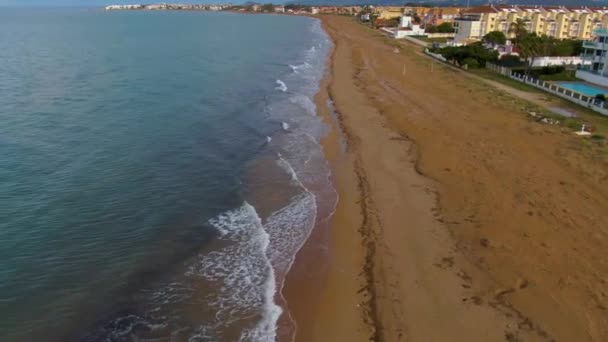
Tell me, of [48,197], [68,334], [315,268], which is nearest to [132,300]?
[68,334]

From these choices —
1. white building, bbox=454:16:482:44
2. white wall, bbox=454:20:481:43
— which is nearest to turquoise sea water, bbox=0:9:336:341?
white building, bbox=454:16:482:44

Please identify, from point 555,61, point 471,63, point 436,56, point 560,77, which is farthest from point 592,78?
point 436,56

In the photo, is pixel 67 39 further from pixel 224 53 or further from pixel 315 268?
pixel 315 268

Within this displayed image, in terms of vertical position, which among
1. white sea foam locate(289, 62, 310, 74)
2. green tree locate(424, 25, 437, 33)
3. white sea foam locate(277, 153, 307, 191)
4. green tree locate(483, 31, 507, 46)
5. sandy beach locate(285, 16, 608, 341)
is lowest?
green tree locate(424, 25, 437, 33)

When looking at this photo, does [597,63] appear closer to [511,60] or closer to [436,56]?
[511,60]

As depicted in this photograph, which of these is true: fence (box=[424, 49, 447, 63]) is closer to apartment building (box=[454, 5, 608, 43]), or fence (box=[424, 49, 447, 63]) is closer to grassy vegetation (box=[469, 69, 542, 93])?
grassy vegetation (box=[469, 69, 542, 93])

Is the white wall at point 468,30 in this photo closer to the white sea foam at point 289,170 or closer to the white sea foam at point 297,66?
the white sea foam at point 297,66

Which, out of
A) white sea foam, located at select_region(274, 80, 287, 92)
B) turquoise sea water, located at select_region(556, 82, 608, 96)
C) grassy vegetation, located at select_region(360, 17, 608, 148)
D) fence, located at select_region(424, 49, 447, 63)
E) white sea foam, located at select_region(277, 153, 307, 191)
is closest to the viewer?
white sea foam, located at select_region(277, 153, 307, 191)
